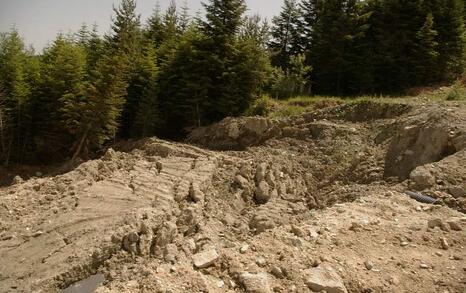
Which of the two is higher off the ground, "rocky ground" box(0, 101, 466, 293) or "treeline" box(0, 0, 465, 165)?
"treeline" box(0, 0, 465, 165)

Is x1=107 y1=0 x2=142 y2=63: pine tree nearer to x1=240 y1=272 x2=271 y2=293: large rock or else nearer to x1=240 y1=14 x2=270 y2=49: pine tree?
x1=240 y1=14 x2=270 y2=49: pine tree

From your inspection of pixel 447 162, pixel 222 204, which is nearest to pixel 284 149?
pixel 222 204

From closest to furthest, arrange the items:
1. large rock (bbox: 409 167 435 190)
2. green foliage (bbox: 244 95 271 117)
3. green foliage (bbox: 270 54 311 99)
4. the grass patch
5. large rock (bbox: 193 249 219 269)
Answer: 1. large rock (bbox: 193 249 219 269)
2. large rock (bbox: 409 167 435 190)
3. the grass patch
4. green foliage (bbox: 244 95 271 117)
5. green foliage (bbox: 270 54 311 99)

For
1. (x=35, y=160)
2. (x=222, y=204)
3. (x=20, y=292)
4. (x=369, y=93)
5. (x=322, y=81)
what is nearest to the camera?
(x=20, y=292)

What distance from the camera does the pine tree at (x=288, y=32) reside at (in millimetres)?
27688

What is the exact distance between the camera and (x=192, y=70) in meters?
18.4

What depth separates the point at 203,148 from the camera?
629 inches

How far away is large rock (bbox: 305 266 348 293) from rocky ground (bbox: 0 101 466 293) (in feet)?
0.07

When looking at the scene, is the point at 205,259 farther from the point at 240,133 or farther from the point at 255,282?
the point at 240,133

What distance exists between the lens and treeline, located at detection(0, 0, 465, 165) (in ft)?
58.7

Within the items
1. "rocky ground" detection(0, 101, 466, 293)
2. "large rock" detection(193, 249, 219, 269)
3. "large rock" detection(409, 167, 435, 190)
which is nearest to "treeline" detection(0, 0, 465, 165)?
"rocky ground" detection(0, 101, 466, 293)

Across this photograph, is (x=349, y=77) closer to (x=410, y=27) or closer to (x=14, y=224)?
(x=410, y=27)

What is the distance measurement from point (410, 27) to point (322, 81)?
16.8 ft

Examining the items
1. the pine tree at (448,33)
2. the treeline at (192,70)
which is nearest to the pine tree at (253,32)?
the treeline at (192,70)
